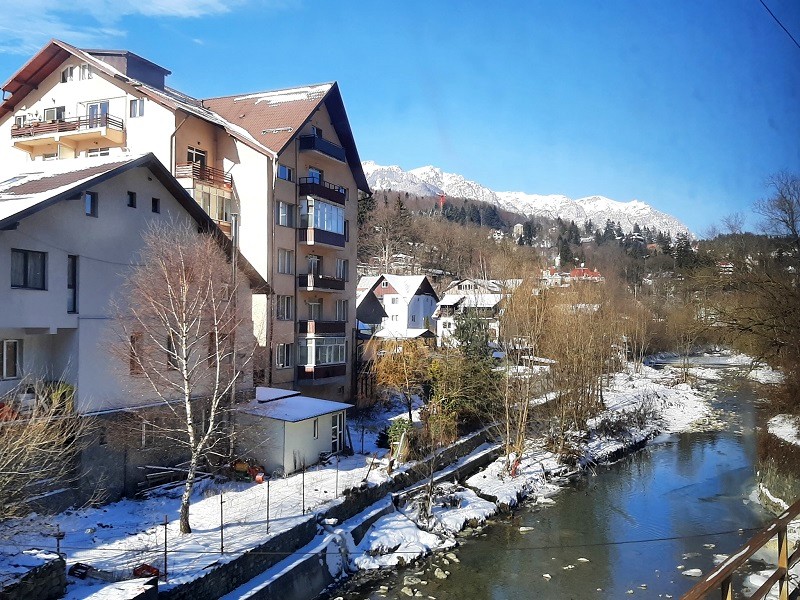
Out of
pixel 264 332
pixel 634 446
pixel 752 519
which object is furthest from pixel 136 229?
pixel 634 446

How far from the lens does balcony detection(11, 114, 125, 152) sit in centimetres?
2709

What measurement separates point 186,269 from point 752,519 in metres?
20.1

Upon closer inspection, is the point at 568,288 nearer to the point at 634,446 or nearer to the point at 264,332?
the point at 634,446

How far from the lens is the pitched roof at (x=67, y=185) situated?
15.4 meters

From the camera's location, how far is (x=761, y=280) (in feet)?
59.6

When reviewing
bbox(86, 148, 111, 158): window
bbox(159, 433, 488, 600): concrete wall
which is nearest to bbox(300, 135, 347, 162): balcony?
bbox(86, 148, 111, 158): window

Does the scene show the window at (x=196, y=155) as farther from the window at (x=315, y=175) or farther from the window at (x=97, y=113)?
the window at (x=315, y=175)

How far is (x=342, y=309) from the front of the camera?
3288 centimetres

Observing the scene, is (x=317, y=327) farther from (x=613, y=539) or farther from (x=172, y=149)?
(x=613, y=539)

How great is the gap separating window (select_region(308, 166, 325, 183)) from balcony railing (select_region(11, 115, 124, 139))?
8308 mm

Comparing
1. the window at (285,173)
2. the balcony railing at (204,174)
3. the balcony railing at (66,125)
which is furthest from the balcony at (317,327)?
the balcony railing at (66,125)

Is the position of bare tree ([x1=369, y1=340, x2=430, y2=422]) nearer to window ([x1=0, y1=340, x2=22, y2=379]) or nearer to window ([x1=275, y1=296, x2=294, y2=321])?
window ([x1=275, y1=296, x2=294, y2=321])

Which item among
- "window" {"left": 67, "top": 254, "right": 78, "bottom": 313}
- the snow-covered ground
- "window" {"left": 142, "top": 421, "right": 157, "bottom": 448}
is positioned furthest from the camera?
"window" {"left": 142, "top": 421, "right": 157, "bottom": 448}

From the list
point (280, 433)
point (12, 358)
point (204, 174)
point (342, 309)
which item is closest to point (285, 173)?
point (204, 174)
